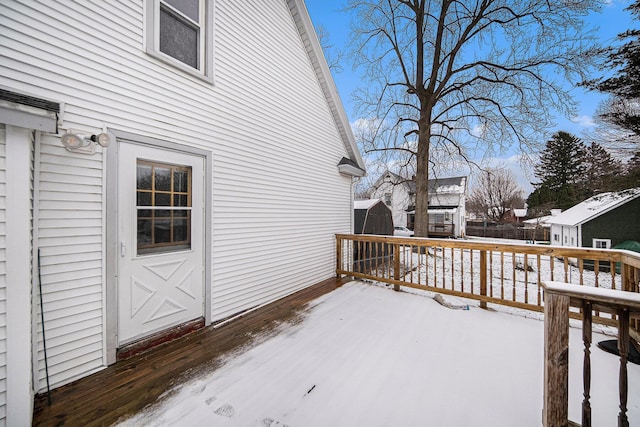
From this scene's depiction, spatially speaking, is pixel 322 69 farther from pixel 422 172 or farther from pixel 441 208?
pixel 441 208

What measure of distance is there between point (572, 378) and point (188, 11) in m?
5.79

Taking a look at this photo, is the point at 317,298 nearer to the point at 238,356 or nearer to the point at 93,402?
the point at 238,356

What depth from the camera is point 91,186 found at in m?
2.37

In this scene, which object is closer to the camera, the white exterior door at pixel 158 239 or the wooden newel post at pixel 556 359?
the wooden newel post at pixel 556 359

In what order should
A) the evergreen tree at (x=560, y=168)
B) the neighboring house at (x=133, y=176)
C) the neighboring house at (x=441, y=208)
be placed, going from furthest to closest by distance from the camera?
the evergreen tree at (x=560, y=168), the neighboring house at (x=441, y=208), the neighboring house at (x=133, y=176)

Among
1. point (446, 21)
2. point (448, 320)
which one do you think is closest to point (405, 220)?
point (446, 21)

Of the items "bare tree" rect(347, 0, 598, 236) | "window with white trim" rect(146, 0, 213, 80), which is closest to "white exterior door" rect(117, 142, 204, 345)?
"window with white trim" rect(146, 0, 213, 80)

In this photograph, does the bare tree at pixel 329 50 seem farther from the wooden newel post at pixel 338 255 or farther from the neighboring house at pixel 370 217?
the wooden newel post at pixel 338 255

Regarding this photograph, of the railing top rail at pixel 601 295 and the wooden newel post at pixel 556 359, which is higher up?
the railing top rail at pixel 601 295

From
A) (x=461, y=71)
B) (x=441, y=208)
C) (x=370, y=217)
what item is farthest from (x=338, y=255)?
(x=441, y=208)

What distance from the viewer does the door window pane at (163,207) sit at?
9.08 feet

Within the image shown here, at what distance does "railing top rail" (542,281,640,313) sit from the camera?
48.2 inches

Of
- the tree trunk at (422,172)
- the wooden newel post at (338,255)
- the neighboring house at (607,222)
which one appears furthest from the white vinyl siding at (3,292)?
the neighboring house at (607,222)

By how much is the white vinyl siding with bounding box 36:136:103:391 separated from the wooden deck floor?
0.22 meters
